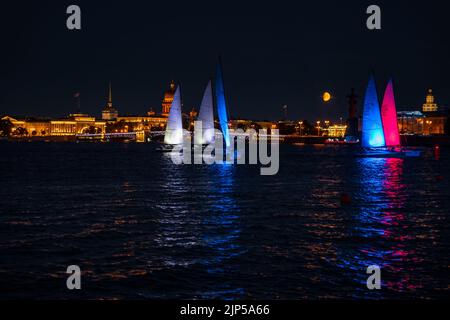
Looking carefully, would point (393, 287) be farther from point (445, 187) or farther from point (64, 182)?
point (64, 182)

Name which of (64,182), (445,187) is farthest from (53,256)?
(445,187)

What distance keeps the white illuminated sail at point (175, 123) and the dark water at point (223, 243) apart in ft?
123

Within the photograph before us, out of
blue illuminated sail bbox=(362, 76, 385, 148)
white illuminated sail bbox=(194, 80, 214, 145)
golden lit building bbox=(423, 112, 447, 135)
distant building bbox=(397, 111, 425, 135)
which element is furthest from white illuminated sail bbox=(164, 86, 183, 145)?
golden lit building bbox=(423, 112, 447, 135)

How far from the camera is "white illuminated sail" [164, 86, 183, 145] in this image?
71.6m

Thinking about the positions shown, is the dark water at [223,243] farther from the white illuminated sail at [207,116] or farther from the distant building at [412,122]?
the distant building at [412,122]

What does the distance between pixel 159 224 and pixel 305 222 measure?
16.8ft

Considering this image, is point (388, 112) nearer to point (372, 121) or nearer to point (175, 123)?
point (372, 121)

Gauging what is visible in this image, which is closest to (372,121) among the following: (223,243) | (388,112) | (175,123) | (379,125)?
(379,125)

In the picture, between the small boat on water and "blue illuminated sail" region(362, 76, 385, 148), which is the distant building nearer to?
the small boat on water

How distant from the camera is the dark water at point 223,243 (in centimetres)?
1341

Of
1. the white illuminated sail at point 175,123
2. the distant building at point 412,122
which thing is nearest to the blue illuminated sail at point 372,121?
the white illuminated sail at point 175,123

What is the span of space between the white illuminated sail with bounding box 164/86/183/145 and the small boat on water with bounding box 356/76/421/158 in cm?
2032

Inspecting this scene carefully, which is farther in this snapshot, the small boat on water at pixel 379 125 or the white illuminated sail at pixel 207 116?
the small boat on water at pixel 379 125

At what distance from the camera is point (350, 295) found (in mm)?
12781
